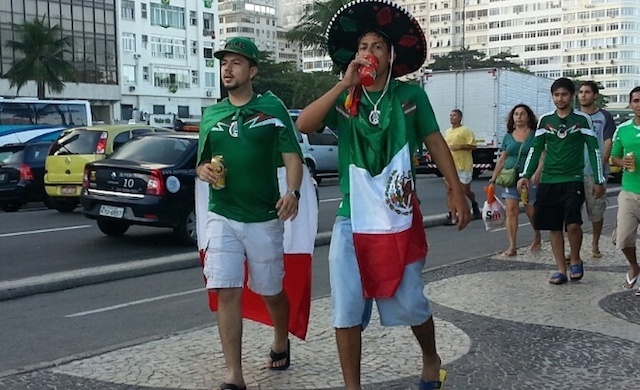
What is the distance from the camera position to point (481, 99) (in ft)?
88.9

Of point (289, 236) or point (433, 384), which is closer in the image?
point (433, 384)

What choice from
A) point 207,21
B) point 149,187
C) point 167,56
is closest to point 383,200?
point 149,187

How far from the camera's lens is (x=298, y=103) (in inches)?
3300

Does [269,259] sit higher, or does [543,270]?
[269,259]

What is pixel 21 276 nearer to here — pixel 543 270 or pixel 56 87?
pixel 543 270

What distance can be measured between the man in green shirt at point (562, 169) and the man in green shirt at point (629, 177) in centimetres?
33

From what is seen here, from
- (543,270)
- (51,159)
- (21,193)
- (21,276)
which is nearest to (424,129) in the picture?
(543,270)

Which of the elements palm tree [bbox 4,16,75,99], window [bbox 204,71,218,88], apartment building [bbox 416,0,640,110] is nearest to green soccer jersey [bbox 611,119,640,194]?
palm tree [bbox 4,16,75,99]

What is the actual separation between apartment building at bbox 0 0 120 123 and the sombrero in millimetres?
56412

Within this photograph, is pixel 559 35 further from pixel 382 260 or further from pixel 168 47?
pixel 382 260

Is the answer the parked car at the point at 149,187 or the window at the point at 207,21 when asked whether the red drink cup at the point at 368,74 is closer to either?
the parked car at the point at 149,187

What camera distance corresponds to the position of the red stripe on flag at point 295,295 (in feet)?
16.0

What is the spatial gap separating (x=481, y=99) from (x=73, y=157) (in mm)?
15399

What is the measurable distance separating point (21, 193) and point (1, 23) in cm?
4679
